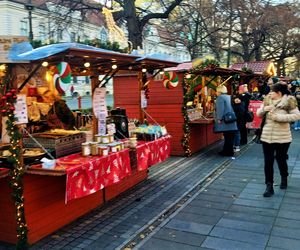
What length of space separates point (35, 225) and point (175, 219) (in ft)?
6.21

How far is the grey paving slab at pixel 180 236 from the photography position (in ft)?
14.0

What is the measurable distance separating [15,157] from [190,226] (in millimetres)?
2413

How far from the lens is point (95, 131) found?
5586 millimetres

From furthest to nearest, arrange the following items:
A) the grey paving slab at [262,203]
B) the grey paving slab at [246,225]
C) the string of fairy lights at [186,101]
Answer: the string of fairy lights at [186,101] → the grey paving slab at [262,203] → the grey paving slab at [246,225]

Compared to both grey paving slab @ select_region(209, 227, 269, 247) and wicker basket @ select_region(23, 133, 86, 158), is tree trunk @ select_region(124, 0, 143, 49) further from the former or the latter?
grey paving slab @ select_region(209, 227, 269, 247)

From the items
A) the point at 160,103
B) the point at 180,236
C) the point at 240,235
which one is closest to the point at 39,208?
the point at 180,236

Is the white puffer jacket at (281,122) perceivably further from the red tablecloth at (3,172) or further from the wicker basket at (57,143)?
the red tablecloth at (3,172)

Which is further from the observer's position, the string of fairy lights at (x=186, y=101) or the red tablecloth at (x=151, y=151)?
the string of fairy lights at (x=186, y=101)

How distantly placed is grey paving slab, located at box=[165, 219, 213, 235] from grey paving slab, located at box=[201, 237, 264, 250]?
25 cm

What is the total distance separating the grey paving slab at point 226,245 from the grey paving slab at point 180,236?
0.10 meters

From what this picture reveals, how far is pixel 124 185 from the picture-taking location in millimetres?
6309

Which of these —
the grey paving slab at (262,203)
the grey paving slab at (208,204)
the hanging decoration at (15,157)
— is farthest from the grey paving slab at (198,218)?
the hanging decoration at (15,157)

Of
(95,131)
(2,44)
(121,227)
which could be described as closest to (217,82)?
(95,131)

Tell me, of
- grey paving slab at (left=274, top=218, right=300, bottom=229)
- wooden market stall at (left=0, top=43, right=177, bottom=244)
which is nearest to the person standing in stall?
wooden market stall at (left=0, top=43, right=177, bottom=244)
